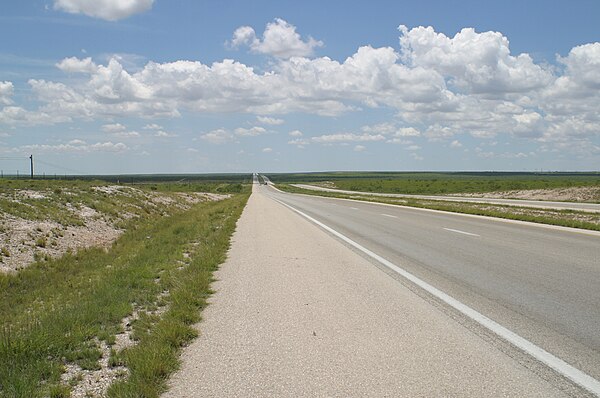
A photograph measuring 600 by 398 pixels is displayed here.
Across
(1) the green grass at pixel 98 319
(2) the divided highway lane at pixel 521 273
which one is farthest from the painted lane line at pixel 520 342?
(1) the green grass at pixel 98 319

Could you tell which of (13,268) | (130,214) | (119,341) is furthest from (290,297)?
(130,214)

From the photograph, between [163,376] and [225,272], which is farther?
[225,272]

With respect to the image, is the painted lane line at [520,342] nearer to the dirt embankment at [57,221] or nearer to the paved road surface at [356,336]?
the paved road surface at [356,336]

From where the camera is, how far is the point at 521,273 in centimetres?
1011

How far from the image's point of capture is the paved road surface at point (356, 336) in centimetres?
473

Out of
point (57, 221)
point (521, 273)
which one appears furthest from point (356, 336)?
point (57, 221)

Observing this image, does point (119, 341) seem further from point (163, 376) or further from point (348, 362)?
point (348, 362)

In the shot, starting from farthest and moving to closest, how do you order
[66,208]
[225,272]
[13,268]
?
[66,208] → [13,268] → [225,272]

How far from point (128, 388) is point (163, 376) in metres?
0.44

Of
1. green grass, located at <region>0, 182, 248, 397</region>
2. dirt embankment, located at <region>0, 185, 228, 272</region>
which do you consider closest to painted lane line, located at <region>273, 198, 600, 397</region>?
green grass, located at <region>0, 182, 248, 397</region>

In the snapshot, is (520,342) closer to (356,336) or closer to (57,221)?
(356,336)

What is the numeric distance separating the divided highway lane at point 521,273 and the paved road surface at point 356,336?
6 centimetres

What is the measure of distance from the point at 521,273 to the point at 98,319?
731 cm

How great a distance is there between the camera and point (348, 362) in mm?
5312
